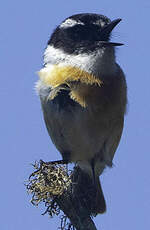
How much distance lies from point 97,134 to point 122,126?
0.63 m

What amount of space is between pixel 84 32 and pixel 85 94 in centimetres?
110

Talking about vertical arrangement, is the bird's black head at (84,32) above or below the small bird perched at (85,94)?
above

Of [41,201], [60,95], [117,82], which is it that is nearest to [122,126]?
[117,82]

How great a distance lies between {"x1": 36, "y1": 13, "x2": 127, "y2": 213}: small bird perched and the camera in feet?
20.4

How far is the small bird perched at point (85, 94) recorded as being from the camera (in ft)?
20.4

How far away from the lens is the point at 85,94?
621 cm

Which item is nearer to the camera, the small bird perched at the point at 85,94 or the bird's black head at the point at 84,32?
the small bird perched at the point at 85,94

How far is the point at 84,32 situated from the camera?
6898 mm

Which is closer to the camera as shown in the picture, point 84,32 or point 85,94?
point 85,94

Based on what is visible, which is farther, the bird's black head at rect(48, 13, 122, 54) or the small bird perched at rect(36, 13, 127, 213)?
the bird's black head at rect(48, 13, 122, 54)

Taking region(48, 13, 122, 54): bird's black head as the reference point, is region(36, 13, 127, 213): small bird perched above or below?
below

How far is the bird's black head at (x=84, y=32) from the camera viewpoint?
680 centimetres

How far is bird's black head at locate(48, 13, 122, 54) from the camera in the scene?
6.80m

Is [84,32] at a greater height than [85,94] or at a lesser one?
greater
